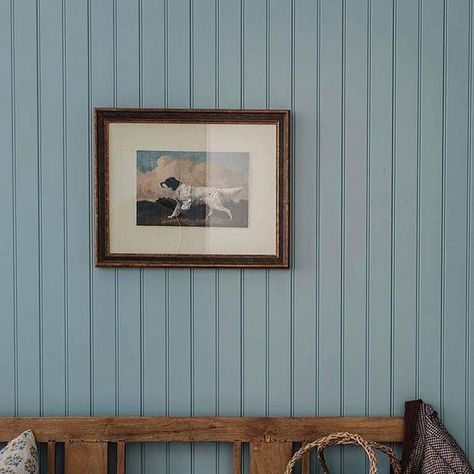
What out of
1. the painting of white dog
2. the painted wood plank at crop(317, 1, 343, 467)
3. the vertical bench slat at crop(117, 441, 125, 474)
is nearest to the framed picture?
the painting of white dog

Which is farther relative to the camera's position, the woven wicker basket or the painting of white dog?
the painting of white dog

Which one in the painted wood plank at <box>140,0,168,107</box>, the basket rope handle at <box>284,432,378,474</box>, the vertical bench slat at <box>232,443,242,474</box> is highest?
the painted wood plank at <box>140,0,168,107</box>

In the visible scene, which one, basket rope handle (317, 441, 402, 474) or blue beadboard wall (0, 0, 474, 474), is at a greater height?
blue beadboard wall (0, 0, 474, 474)

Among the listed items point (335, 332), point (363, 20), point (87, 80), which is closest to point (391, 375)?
point (335, 332)

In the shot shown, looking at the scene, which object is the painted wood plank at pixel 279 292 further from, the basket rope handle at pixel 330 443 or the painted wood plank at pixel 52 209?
the painted wood plank at pixel 52 209

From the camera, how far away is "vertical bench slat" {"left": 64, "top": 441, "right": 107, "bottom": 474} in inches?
75.1

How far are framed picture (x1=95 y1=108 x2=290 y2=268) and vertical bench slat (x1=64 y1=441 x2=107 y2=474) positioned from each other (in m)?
0.51

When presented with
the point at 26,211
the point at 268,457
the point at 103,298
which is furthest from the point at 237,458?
the point at 26,211

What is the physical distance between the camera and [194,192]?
1936 millimetres

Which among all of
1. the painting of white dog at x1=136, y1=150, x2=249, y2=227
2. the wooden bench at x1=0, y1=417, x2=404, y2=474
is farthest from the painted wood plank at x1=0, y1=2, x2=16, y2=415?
the painting of white dog at x1=136, y1=150, x2=249, y2=227

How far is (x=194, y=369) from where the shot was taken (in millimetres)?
1957

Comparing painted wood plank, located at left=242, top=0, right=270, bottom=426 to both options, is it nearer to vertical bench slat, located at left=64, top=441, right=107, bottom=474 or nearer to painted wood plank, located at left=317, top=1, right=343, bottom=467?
painted wood plank, located at left=317, top=1, right=343, bottom=467

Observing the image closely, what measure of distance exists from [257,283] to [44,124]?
29.7 inches

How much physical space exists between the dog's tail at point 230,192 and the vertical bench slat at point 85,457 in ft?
2.52
